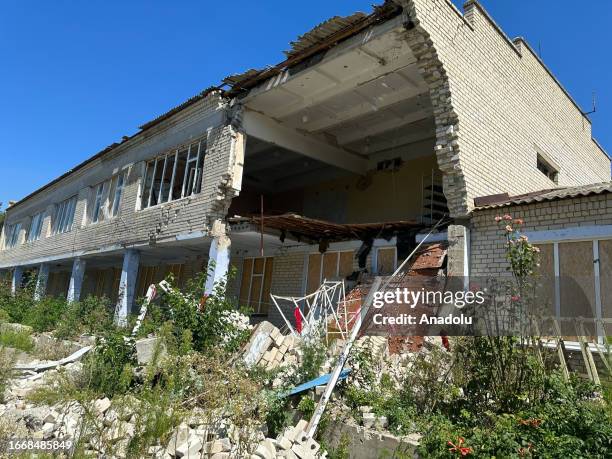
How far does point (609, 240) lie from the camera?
727 cm

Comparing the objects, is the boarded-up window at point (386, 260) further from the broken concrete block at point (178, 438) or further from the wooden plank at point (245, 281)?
the broken concrete block at point (178, 438)

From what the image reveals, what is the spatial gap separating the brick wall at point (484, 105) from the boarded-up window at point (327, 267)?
3.92 metres

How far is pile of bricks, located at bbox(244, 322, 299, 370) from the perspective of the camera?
7.43 m

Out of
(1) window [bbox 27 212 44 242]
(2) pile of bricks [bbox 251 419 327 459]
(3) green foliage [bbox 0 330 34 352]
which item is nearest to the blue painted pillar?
(3) green foliage [bbox 0 330 34 352]

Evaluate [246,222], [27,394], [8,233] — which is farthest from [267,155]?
[8,233]

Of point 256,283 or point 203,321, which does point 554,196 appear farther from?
point 256,283

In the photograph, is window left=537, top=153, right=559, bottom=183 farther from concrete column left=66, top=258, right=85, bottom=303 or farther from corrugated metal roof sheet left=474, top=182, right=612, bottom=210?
concrete column left=66, top=258, right=85, bottom=303

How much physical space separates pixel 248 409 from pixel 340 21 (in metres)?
8.16

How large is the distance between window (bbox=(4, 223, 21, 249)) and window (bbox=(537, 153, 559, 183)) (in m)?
29.5

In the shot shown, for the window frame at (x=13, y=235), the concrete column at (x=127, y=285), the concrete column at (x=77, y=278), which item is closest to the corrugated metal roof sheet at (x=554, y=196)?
the concrete column at (x=127, y=285)

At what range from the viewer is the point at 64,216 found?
22375 millimetres

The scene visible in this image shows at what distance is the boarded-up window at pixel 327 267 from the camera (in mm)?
12156

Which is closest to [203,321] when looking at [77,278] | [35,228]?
[77,278]

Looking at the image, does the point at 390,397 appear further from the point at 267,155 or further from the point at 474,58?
the point at 267,155
